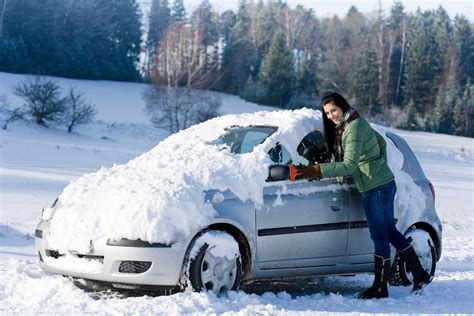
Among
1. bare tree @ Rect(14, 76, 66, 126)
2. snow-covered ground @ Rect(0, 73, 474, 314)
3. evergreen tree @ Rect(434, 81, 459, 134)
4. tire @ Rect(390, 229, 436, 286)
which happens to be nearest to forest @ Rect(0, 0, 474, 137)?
evergreen tree @ Rect(434, 81, 459, 134)

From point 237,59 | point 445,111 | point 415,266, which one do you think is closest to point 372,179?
point 415,266

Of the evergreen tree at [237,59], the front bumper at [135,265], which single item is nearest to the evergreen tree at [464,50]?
the evergreen tree at [237,59]

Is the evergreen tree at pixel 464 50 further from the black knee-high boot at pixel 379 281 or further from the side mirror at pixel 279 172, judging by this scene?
the side mirror at pixel 279 172

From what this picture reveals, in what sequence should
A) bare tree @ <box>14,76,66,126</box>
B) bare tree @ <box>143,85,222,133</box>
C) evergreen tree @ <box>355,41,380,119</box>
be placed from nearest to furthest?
bare tree @ <box>14,76,66,126</box> < bare tree @ <box>143,85,222,133</box> < evergreen tree @ <box>355,41,380,119</box>

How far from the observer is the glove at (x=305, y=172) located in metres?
5.84

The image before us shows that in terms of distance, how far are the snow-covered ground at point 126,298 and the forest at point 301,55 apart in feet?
95.9

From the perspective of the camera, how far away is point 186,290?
5391 millimetres

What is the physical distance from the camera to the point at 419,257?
7012 millimetres

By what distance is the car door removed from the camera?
5.89 metres

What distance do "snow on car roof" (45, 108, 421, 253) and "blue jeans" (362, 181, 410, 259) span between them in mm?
722

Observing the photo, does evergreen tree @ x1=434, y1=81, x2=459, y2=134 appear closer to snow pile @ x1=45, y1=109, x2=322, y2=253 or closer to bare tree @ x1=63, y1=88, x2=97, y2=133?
bare tree @ x1=63, y1=88, x2=97, y2=133

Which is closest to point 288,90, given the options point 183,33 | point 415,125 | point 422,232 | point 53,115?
point 415,125

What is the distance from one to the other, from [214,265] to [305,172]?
1.12 metres

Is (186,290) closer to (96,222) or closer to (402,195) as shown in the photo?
(96,222)
